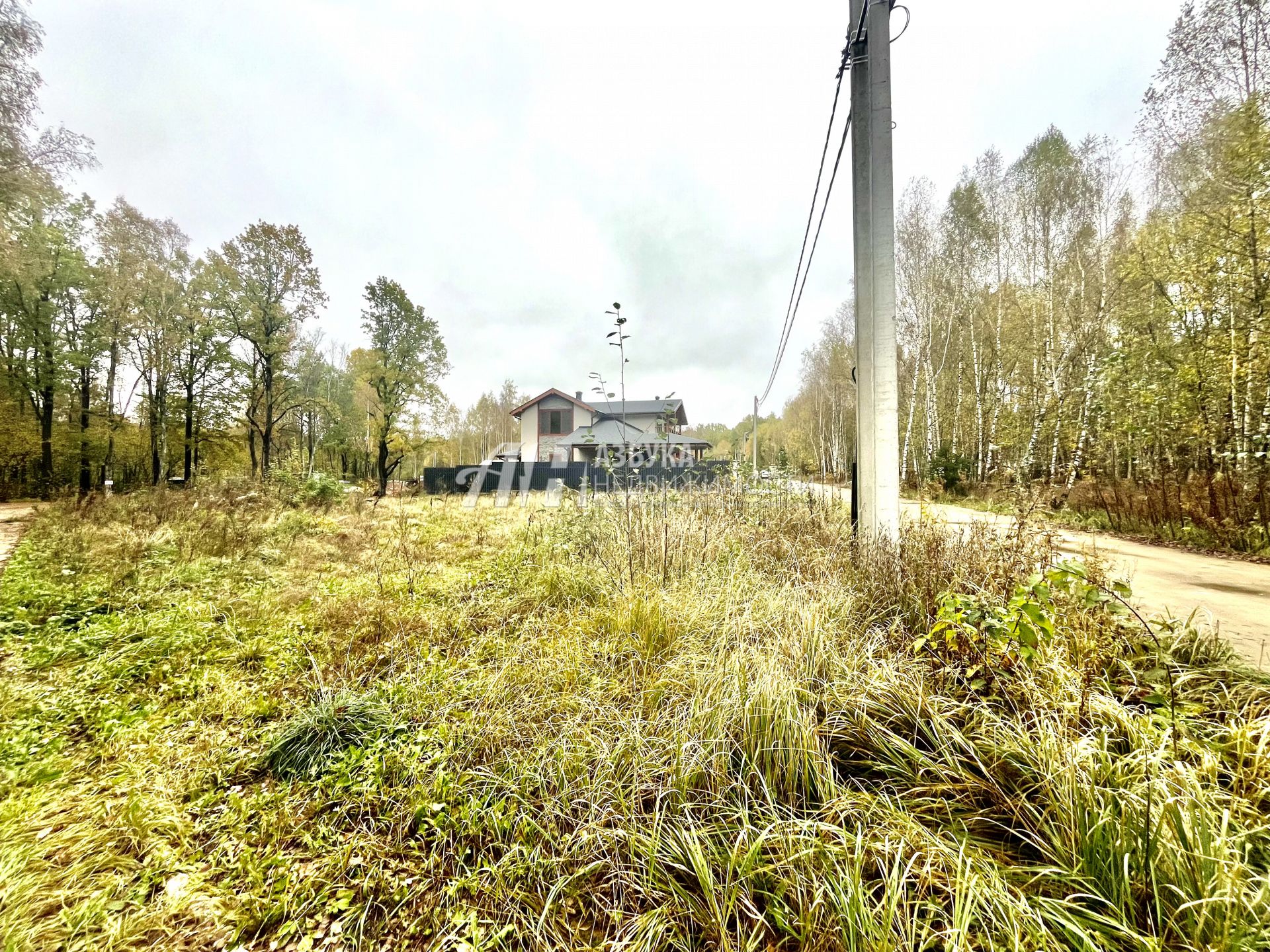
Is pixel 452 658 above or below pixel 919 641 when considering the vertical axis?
below

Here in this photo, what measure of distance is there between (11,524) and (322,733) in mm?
12231

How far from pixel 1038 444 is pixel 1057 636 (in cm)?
1349

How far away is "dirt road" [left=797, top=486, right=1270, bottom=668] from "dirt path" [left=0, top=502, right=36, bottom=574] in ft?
34.3

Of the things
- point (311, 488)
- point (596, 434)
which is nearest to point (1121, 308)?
point (596, 434)

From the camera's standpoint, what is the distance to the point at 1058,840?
132 centimetres

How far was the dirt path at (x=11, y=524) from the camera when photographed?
564 centimetres

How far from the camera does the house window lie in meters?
26.1

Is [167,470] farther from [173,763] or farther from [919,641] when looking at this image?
[919,641]

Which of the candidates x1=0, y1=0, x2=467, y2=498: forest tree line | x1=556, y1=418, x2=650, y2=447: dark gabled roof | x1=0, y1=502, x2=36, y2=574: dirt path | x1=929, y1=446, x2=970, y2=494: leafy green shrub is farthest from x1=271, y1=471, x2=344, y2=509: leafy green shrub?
x1=929, y1=446, x2=970, y2=494: leafy green shrub

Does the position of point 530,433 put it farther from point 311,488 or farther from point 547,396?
point 311,488

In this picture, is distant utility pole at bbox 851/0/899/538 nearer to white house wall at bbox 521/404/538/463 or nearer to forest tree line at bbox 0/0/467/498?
forest tree line at bbox 0/0/467/498

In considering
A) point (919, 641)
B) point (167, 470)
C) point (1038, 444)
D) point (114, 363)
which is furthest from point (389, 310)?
point (1038, 444)

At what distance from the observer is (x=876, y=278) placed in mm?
3523

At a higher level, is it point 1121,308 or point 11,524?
point 1121,308
